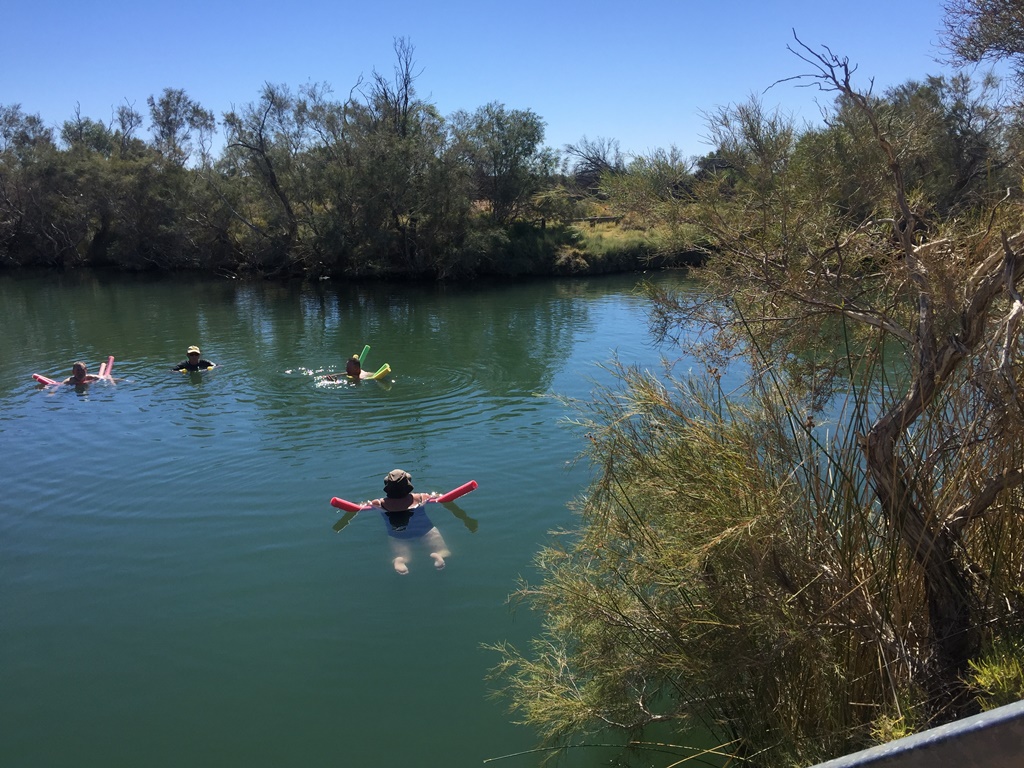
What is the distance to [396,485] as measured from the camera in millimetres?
9109

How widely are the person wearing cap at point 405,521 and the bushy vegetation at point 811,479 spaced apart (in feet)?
11.0

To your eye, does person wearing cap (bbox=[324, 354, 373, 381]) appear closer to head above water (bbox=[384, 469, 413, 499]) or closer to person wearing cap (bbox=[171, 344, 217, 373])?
person wearing cap (bbox=[171, 344, 217, 373])

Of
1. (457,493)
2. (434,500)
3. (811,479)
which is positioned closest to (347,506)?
(434,500)

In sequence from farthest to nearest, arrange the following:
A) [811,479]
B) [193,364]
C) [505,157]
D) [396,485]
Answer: [505,157], [193,364], [396,485], [811,479]

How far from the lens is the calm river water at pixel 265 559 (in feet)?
20.1

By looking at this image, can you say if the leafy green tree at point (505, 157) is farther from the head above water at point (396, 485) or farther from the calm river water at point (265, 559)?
the head above water at point (396, 485)

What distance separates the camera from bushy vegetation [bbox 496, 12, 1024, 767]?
378 centimetres

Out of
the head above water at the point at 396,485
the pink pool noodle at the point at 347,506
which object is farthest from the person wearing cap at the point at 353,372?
the head above water at the point at 396,485

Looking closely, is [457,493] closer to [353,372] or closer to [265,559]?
[265,559]

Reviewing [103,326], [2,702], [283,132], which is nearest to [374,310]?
[103,326]

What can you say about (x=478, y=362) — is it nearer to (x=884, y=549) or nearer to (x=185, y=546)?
(x=185, y=546)

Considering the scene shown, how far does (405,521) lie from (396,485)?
0.46 meters

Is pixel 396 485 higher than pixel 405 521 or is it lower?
higher

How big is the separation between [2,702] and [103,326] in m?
22.7
